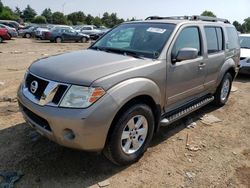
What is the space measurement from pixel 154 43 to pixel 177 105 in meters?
1.06

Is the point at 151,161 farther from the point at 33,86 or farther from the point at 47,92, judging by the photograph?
the point at 33,86

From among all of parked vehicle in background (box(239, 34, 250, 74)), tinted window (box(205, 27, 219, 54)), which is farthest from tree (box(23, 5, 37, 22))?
tinted window (box(205, 27, 219, 54))

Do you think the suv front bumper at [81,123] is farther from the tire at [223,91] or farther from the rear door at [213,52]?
the tire at [223,91]

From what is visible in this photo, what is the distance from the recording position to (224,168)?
377 cm

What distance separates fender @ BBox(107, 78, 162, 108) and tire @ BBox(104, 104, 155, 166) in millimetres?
176

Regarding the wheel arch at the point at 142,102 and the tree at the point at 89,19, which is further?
the tree at the point at 89,19

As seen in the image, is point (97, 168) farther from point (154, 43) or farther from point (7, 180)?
point (154, 43)

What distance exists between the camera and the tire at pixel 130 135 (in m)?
3.33

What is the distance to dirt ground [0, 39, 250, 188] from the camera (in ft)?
11.1

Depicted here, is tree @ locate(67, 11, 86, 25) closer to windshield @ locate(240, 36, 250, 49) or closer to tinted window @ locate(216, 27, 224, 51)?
windshield @ locate(240, 36, 250, 49)

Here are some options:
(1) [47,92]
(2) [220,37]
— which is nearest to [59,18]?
(2) [220,37]

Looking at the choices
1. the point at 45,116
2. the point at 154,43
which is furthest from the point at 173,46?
the point at 45,116

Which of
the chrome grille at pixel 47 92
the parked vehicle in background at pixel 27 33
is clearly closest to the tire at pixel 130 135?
the chrome grille at pixel 47 92

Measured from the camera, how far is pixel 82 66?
3.43 meters
